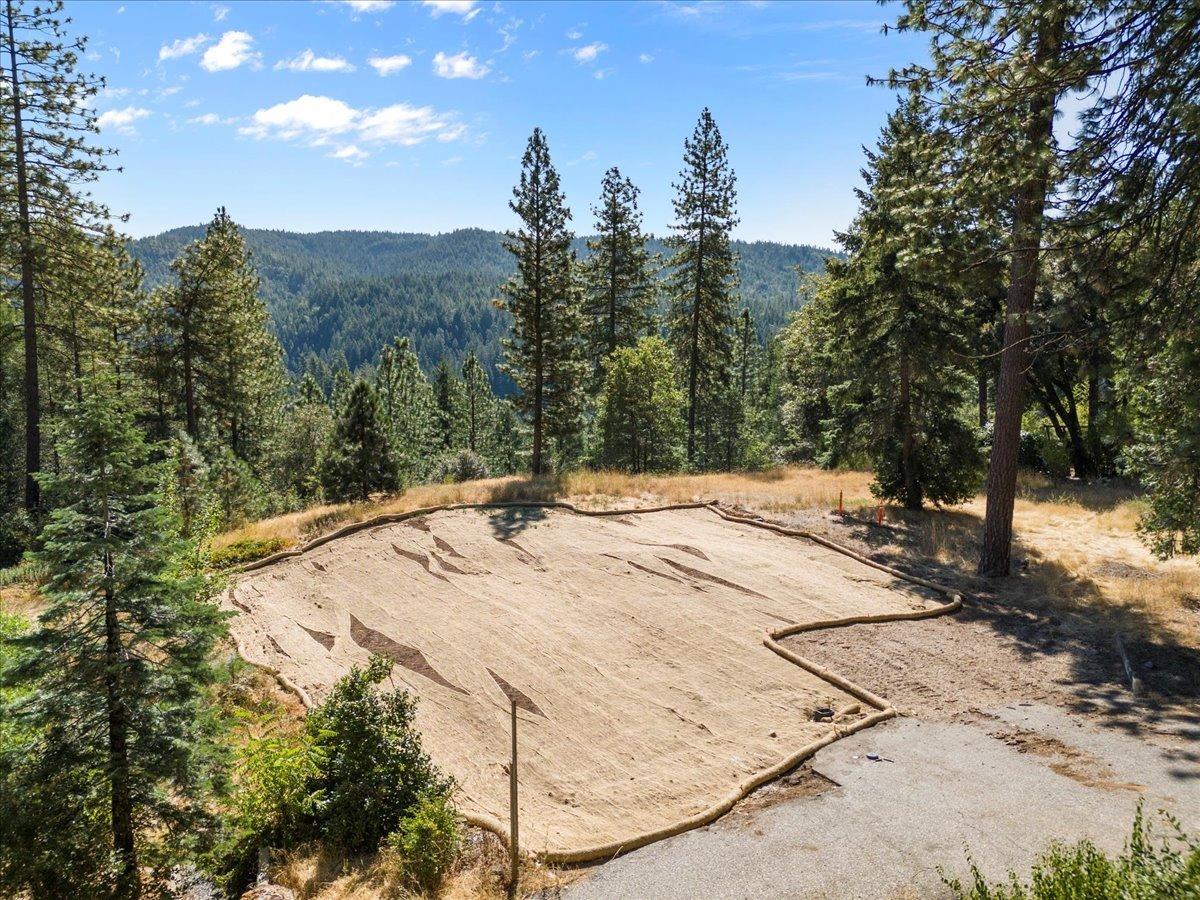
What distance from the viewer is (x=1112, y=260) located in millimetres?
8961

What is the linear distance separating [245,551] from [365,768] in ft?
37.1

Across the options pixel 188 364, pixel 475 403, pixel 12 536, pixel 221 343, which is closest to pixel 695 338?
pixel 221 343

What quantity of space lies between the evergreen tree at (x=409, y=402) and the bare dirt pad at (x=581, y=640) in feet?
129

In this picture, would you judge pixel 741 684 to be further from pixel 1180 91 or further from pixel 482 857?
pixel 1180 91

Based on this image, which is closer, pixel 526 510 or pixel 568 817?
pixel 568 817

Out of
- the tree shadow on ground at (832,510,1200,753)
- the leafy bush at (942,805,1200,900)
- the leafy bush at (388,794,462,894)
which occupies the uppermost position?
the leafy bush at (942,805,1200,900)

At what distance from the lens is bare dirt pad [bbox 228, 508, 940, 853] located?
31.0 feet

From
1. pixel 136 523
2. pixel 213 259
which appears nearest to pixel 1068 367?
pixel 136 523

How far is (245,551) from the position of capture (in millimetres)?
17641

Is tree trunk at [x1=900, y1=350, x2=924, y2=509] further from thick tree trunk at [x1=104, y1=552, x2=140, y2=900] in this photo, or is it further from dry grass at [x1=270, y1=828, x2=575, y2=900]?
thick tree trunk at [x1=104, y1=552, x2=140, y2=900]

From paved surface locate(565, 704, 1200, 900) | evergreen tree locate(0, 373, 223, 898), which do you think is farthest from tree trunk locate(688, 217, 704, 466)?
evergreen tree locate(0, 373, 223, 898)

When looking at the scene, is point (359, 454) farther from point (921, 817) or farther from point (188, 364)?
point (921, 817)

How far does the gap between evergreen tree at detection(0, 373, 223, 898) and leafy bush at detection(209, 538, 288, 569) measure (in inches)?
441

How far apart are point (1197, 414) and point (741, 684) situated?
8654 millimetres
